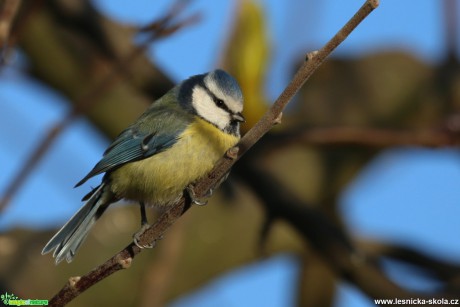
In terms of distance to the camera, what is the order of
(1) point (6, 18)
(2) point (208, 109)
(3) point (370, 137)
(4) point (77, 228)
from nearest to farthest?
(1) point (6, 18) < (4) point (77, 228) < (2) point (208, 109) < (3) point (370, 137)

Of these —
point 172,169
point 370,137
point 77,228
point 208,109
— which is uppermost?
point 370,137

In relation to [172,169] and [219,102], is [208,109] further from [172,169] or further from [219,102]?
[172,169]

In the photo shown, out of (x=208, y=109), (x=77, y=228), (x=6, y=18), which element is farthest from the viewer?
(x=208, y=109)

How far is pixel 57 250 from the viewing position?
2.48 metres

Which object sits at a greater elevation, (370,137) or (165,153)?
(370,137)

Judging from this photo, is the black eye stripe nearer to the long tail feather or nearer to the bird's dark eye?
the bird's dark eye

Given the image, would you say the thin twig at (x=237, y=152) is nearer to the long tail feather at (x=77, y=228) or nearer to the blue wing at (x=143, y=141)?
the long tail feather at (x=77, y=228)

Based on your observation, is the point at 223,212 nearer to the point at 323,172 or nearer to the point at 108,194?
the point at 323,172

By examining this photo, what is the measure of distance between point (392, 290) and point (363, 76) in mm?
1972

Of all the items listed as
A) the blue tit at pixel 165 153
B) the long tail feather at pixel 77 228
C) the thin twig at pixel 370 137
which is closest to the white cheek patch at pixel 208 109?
the blue tit at pixel 165 153

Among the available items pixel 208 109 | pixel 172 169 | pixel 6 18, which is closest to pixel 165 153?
pixel 172 169

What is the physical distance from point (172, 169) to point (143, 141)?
21 cm

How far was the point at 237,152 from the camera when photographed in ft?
5.82

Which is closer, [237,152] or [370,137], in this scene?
[237,152]
